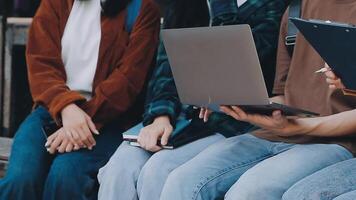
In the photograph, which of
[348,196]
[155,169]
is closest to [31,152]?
[155,169]

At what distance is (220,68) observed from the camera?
2637mm

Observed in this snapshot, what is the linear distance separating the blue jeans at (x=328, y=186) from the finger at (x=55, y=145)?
1199 millimetres

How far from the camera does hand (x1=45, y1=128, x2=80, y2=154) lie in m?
3.26

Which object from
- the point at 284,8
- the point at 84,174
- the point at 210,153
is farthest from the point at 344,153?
the point at 84,174

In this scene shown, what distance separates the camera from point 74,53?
136 inches

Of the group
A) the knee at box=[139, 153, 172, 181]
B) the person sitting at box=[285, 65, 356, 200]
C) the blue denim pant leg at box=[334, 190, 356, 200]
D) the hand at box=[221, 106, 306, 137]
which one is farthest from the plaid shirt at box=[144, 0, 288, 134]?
the blue denim pant leg at box=[334, 190, 356, 200]

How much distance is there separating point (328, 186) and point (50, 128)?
4.91ft

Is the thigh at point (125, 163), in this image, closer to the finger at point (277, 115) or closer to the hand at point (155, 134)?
the hand at point (155, 134)

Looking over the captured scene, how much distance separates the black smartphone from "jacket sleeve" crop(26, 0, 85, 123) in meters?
0.08

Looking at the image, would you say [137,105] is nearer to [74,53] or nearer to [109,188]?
[74,53]

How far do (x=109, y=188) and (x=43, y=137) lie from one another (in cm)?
59

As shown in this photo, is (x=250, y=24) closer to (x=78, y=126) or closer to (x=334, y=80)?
(x=334, y=80)

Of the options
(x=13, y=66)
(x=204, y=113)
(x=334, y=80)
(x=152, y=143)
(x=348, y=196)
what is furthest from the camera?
(x=13, y=66)

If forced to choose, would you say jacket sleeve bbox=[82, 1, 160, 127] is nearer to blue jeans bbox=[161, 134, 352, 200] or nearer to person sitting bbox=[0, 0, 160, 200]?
person sitting bbox=[0, 0, 160, 200]
